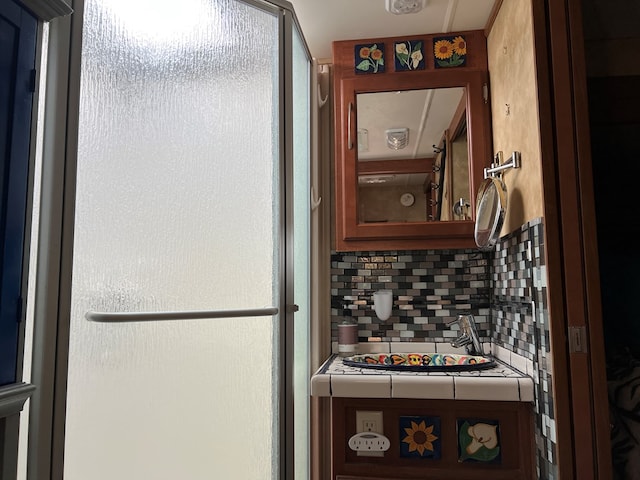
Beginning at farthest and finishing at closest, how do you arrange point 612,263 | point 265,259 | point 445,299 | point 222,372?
1. point 445,299
2. point 612,263
3. point 265,259
4. point 222,372

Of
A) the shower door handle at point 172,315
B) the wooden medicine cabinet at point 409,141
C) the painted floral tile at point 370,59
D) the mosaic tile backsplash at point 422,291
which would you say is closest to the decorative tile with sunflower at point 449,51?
the wooden medicine cabinet at point 409,141

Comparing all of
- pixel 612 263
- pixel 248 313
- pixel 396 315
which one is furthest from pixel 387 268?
pixel 248 313

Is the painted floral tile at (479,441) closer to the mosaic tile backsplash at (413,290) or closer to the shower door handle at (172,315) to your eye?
the mosaic tile backsplash at (413,290)

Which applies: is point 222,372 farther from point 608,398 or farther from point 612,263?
point 612,263

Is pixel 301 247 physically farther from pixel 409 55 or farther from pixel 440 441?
pixel 409 55

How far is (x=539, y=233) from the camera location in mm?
1430

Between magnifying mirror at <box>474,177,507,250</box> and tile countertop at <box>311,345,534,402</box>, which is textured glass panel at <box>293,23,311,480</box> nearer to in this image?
tile countertop at <box>311,345,534,402</box>

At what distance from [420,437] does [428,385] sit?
0.17 metres

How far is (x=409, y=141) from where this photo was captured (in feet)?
6.81

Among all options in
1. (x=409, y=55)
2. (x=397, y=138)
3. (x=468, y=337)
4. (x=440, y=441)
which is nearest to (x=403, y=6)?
(x=409, y=55)

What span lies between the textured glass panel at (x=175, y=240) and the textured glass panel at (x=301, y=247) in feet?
0.92

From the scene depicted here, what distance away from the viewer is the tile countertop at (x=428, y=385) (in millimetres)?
1503

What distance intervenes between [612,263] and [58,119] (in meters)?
1.71

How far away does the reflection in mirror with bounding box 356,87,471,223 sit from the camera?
2.03m
